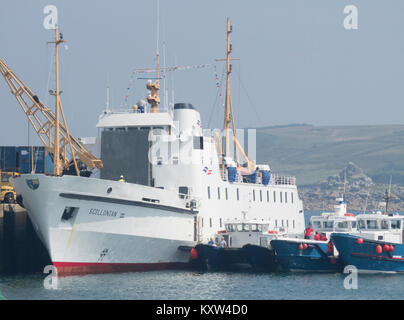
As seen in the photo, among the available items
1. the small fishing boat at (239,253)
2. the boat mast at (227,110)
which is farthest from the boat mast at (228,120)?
the small fishing boat at (239,253)

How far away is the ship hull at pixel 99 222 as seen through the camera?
41.6 m

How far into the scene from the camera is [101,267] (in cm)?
4391

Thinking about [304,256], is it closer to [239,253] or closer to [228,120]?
[239,253]

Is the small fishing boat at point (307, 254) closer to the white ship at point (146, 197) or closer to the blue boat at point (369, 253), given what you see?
the blue boat at point (369, 253)

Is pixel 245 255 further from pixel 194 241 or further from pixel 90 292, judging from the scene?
pixel 90 292

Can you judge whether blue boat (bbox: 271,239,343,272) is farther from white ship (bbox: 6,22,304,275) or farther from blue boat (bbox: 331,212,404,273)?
white ship (bbox: 6,22,304,275)

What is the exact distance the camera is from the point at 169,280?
142 ft

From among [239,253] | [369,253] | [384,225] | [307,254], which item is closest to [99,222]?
[239,253]

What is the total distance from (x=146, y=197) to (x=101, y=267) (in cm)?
458

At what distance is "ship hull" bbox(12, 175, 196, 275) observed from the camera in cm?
4162

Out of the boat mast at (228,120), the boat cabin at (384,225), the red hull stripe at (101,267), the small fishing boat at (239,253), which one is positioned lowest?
the red hull stripe at (101,267)

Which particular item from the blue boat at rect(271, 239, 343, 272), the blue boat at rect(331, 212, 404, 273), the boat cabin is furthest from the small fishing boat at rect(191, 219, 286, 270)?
the boat cabin

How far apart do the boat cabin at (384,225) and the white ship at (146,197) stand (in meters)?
7.60
